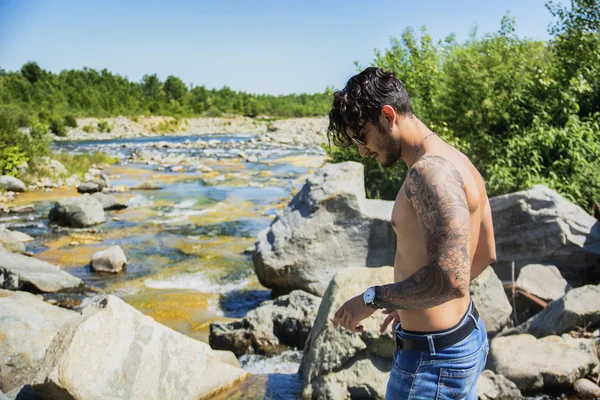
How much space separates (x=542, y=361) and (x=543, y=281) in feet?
6.44

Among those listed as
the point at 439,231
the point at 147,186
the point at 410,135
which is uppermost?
the point at 410,135

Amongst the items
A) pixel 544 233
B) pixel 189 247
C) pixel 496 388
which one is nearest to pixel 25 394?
pixel 496 388

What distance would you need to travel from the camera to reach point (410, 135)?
7.49 ft

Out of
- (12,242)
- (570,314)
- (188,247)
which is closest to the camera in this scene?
(570,314)

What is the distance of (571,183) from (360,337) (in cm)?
592

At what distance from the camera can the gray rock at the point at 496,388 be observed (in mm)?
4598

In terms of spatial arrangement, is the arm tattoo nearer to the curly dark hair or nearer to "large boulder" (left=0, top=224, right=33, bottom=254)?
the curly dark hair

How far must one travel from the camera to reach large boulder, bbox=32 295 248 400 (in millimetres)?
3832

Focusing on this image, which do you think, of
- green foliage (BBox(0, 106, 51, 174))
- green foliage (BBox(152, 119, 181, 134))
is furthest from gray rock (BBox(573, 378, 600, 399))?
green foliage (BBox(152, 119, 181, 134))

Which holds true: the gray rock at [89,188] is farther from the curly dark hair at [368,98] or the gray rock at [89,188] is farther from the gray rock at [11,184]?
the curly dark hair at [368,98]

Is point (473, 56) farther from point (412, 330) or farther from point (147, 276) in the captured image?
point (412, 330)

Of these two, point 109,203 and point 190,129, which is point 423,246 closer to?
point 109,203

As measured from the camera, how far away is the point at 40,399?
4.15 meters

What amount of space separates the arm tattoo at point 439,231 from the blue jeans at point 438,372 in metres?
0.23
